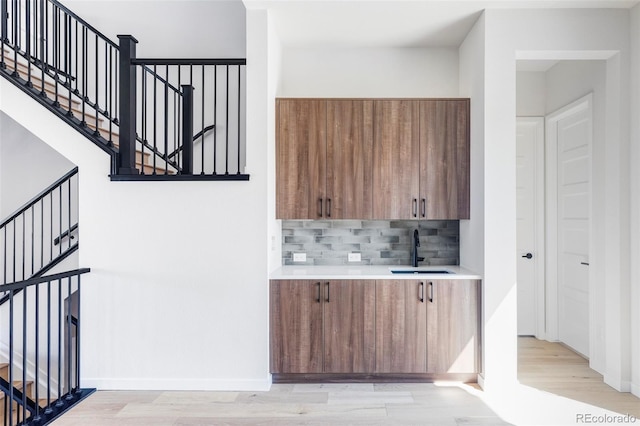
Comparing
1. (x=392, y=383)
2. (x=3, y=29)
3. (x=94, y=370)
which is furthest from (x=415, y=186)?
(x=3, y=29)

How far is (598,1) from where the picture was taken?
10.7ft

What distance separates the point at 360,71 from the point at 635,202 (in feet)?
8.29

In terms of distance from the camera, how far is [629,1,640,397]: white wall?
3225 millimetres

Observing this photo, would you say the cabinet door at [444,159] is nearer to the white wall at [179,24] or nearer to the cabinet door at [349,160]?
the cabinet door at [349,160]

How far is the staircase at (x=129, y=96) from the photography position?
3.35m

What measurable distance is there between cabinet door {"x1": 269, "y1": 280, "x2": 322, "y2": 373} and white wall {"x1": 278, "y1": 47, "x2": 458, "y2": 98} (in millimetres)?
1917

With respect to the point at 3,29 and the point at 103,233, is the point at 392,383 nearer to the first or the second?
the point at 103,233

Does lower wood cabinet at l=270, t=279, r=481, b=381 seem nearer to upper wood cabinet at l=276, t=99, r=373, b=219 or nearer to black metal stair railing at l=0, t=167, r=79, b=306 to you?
upper wood cabinet at l=276, t=99, r=373, b=219

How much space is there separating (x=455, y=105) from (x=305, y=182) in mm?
1441

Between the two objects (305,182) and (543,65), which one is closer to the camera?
(305,182)

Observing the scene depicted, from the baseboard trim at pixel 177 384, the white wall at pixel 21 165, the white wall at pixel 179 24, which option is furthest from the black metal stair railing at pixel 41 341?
the white wall at pixel 179 24

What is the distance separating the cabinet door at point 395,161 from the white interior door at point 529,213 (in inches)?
64.8

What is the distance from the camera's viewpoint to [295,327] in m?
3.43

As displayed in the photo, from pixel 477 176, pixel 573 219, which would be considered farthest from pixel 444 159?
pixel 573 219
